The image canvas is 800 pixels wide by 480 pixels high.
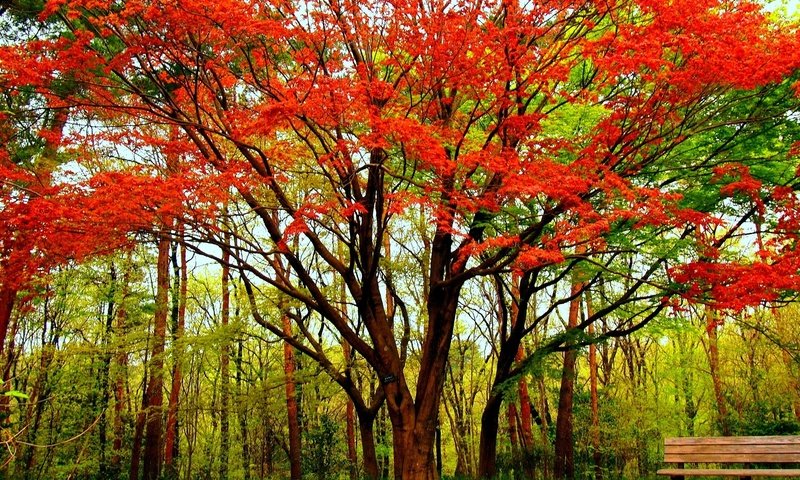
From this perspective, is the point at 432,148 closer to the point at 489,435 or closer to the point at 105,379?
the point at 489,435

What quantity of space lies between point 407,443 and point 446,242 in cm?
280

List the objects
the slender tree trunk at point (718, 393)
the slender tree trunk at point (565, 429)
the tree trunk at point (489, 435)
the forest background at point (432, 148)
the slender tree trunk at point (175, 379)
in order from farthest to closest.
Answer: the slender tree trunk at point (175, 379)
the slender tree trunk at point (718, 393)
the slender tree trunk at point (565, 429)
the tree trunk at point (489, 435)
the forest background at point (432, 148)

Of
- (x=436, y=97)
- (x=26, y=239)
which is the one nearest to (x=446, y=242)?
(x=436, y=97)

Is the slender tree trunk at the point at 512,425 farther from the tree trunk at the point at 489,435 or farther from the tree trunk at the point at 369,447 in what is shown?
the tree trunk at the point at 489,435

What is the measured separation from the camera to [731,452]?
244 inches

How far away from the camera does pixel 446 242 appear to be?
833cm

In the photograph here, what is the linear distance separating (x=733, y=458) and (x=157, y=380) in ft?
38.1

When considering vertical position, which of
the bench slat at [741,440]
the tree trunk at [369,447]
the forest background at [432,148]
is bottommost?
the tree trunk at [369,447]

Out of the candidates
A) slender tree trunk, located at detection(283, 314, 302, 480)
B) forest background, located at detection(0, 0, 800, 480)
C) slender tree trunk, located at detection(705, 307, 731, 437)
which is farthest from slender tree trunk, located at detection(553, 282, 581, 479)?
slender tree trunk, located at detection(283, 314, 302, 480)

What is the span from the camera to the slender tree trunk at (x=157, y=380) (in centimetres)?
1210

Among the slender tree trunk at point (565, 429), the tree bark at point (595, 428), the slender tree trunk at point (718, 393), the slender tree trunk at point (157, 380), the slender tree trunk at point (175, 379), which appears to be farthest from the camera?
the slender tree trunk at point (175, 379)

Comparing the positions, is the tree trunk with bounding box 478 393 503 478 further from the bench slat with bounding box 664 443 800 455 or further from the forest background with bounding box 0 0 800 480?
the bench slat with bounding box 664 443 800 455

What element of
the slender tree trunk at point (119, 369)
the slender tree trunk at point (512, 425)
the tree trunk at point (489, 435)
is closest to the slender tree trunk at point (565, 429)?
the tree trunk at point (489, 435)

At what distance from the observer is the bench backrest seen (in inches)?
236
